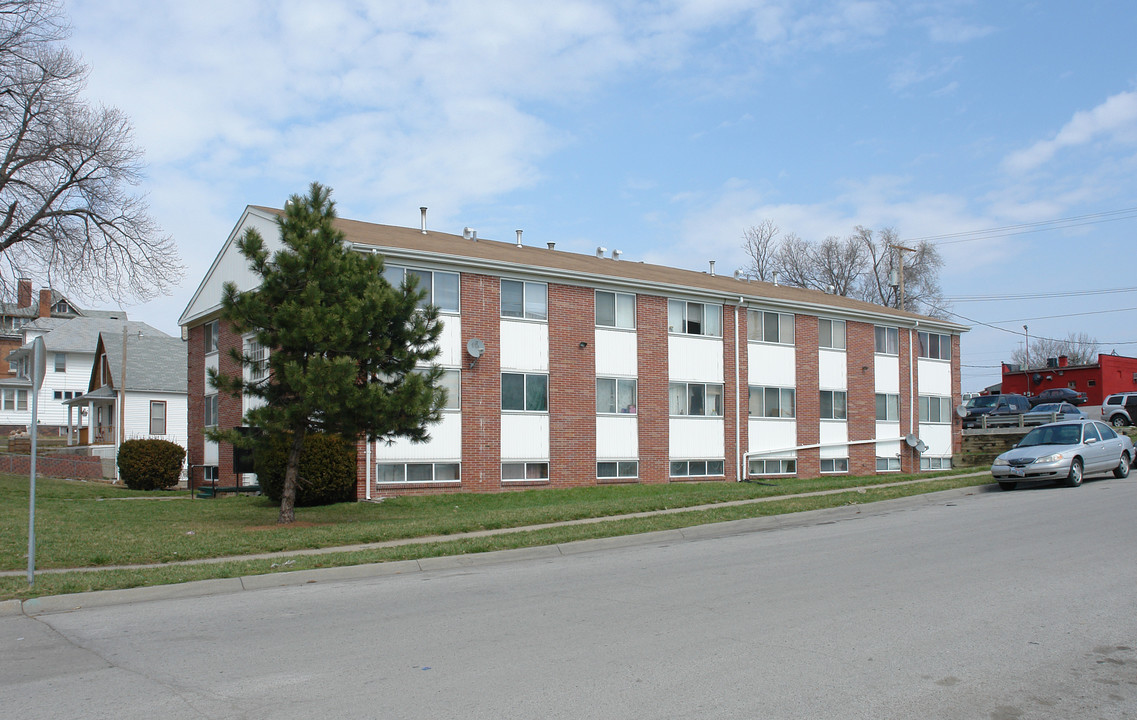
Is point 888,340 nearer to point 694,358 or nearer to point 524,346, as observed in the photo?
point 694,358

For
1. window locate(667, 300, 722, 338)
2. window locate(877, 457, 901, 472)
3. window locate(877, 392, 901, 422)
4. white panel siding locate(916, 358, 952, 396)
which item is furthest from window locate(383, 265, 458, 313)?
white panel siding locate(916, 358, 952, 396)

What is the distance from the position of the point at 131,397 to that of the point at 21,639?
33660 millimetres

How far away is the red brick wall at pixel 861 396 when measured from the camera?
106 ft

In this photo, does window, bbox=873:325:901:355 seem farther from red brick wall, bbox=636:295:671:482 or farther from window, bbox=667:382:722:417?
red brick wall, bbox=636:295:671:482

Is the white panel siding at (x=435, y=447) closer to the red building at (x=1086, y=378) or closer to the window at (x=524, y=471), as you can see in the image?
the window at (x=524, y=471)

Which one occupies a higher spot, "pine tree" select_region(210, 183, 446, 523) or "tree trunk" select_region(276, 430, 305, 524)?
"pine tree" select_region(210, 183, 446, 523)

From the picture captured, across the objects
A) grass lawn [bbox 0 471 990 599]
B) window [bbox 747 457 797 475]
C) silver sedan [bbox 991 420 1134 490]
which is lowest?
grass lawn [bbox 0 471 990 599]

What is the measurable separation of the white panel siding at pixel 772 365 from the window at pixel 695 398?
5.64 feet

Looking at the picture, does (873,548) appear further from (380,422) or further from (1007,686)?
(380,422)

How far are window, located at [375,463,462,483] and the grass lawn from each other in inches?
38.3

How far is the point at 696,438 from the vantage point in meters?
27.9

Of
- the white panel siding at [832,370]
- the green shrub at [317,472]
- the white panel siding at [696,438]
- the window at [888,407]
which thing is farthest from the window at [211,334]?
the window at [888,407]

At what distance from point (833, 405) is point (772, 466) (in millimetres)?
3933

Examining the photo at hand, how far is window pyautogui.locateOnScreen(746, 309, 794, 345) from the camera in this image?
2991 centimetres
